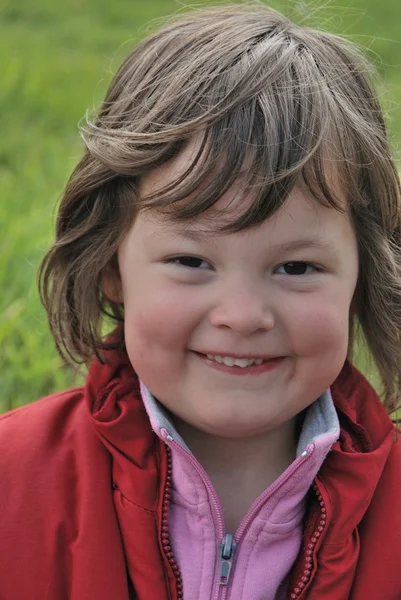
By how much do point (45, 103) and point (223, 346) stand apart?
355cm

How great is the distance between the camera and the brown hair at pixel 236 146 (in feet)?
6.29

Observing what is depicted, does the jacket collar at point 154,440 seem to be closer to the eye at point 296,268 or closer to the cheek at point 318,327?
the cheek at point 318,327

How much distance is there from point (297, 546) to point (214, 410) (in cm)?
35

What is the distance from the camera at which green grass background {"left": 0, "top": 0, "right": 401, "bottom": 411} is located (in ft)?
10.5

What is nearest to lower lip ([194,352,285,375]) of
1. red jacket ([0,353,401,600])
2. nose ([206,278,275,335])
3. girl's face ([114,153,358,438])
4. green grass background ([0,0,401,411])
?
girl's face ([114,153,358,438])

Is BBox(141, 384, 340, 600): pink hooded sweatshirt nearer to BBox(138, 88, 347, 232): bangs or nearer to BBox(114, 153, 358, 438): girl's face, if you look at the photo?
BBox(114, 153, 358, 438): girl's face

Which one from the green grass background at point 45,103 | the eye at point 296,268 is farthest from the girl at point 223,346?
the green grass background at point 45,103

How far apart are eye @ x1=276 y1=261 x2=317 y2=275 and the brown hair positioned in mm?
124

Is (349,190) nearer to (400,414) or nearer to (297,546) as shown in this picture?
(297,546)

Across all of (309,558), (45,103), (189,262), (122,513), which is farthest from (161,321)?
(45,103)

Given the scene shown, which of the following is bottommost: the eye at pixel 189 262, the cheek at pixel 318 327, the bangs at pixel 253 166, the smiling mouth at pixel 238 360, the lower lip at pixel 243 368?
the lower lip at pixel 243 368

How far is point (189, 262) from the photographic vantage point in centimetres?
198

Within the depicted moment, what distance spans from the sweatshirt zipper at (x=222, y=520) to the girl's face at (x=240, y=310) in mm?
72

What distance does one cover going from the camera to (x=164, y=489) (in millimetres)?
2084
